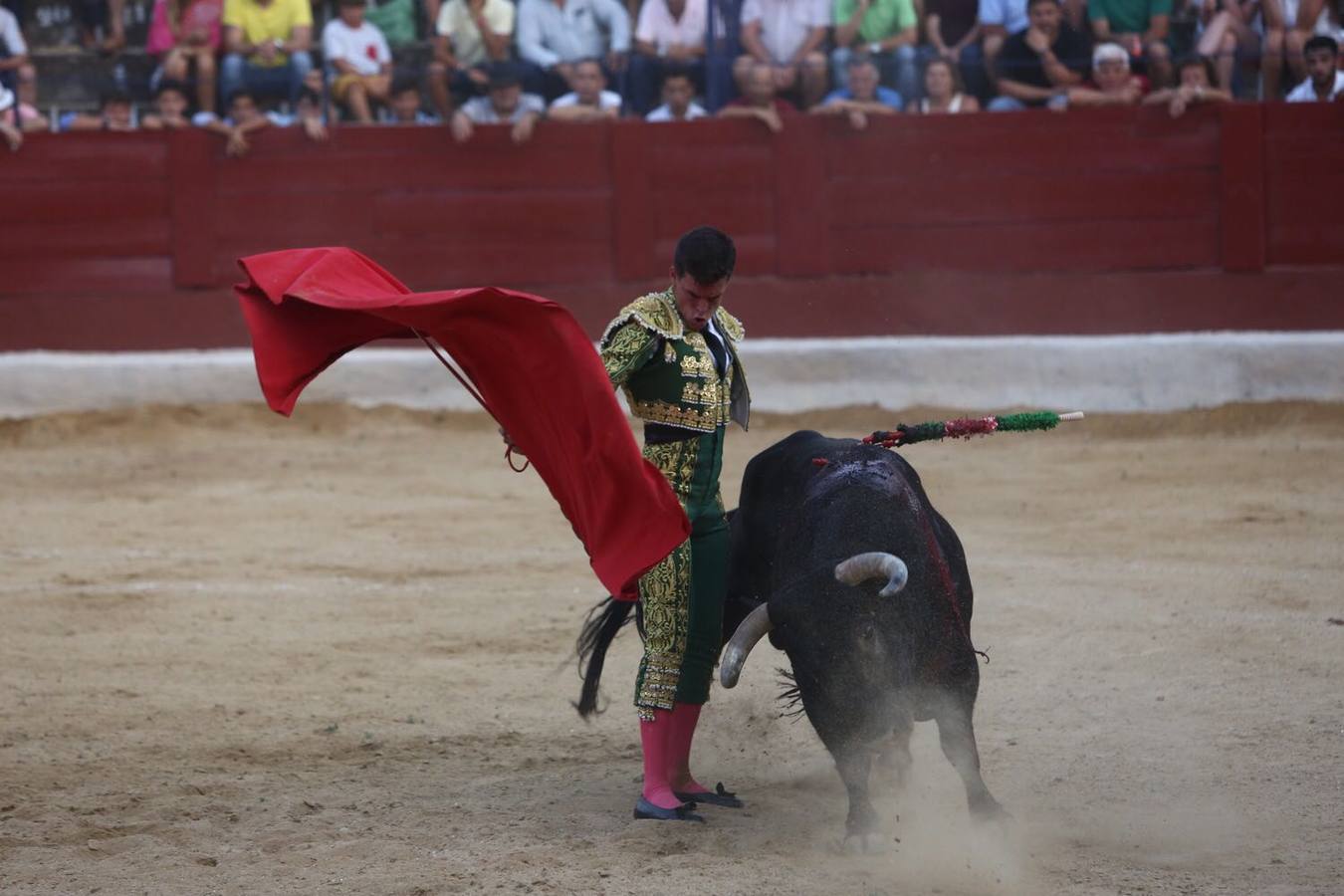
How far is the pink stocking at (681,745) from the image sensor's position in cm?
342

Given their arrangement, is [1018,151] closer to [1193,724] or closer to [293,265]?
[1193,724]

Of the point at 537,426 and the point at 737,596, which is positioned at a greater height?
the point at 537,426

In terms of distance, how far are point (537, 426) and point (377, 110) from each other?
19.2 feet

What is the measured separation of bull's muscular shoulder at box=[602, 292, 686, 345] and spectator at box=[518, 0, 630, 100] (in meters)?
5.37

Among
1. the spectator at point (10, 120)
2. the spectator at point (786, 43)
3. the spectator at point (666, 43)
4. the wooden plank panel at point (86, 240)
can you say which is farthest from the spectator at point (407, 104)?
the spectator at point (10, 120)

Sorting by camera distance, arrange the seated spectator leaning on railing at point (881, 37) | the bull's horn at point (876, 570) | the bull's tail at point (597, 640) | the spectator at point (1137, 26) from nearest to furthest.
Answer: the bull's horn at point (876, 570) < the bull's tail at point (597, 640) < the spectator at point (1137, 26) < the seated spectator leaning on railing at point (881, 37)

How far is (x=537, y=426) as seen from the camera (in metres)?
3.32

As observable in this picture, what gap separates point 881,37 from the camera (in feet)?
27.3

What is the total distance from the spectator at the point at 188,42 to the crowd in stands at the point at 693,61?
11 millimetres

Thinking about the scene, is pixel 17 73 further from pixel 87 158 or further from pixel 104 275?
pixel 104 275

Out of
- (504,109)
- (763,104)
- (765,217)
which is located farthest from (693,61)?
(504,109)

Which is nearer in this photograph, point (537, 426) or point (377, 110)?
point (537, 426)

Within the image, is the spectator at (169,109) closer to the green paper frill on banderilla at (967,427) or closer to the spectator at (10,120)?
the spectator at (10,120)

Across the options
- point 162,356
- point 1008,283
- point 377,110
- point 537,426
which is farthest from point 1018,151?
point 537,426
